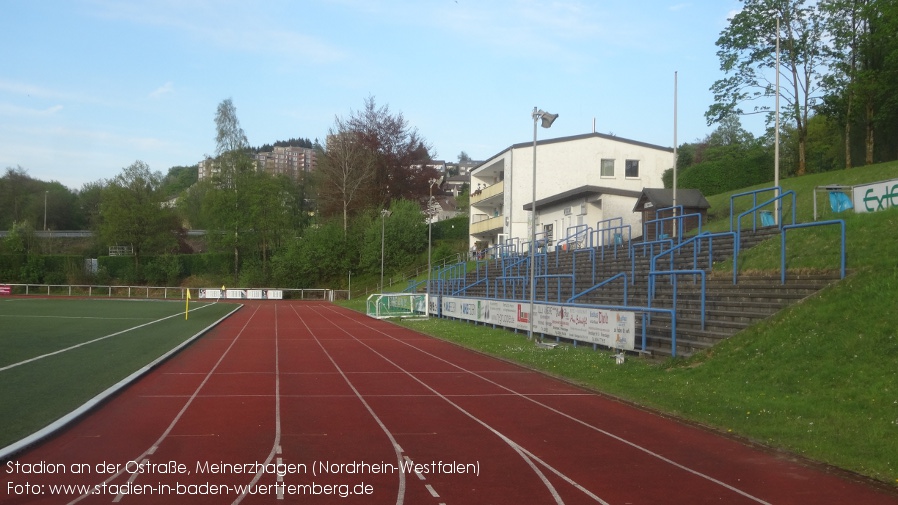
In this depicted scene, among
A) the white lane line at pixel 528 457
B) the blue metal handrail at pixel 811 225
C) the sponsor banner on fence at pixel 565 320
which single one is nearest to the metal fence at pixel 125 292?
the sponsor banner on fence at pixel 565 320

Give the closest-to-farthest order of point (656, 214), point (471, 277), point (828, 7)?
1. point (656, 214)
2. point (828, 7)
3. point (471, 277)

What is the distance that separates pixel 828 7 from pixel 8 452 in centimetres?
4030

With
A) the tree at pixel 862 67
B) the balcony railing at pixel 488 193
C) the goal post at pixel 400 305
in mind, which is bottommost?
the goal post at pixel 400 305

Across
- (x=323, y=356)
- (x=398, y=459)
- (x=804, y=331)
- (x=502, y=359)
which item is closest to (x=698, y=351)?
(x=804, y=331)

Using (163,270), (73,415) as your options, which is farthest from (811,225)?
(163,270)

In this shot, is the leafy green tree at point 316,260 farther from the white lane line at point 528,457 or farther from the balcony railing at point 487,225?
the white lane line at point 528,457

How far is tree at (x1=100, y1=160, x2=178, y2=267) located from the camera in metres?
69.3

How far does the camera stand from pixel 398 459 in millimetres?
8578

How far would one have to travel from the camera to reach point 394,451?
8.99 meters

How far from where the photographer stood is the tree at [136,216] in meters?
69.3

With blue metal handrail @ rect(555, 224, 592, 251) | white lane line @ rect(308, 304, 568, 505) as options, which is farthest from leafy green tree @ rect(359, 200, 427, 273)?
white lane line @ rect(308, 304, 568, 505)

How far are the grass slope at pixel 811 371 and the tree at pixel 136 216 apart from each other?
6110 centimetres

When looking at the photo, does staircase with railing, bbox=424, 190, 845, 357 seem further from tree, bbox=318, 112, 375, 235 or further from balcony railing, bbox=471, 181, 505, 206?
tree, bbox=318, 112, 375, 235

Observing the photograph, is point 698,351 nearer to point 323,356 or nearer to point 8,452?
point 323,356
